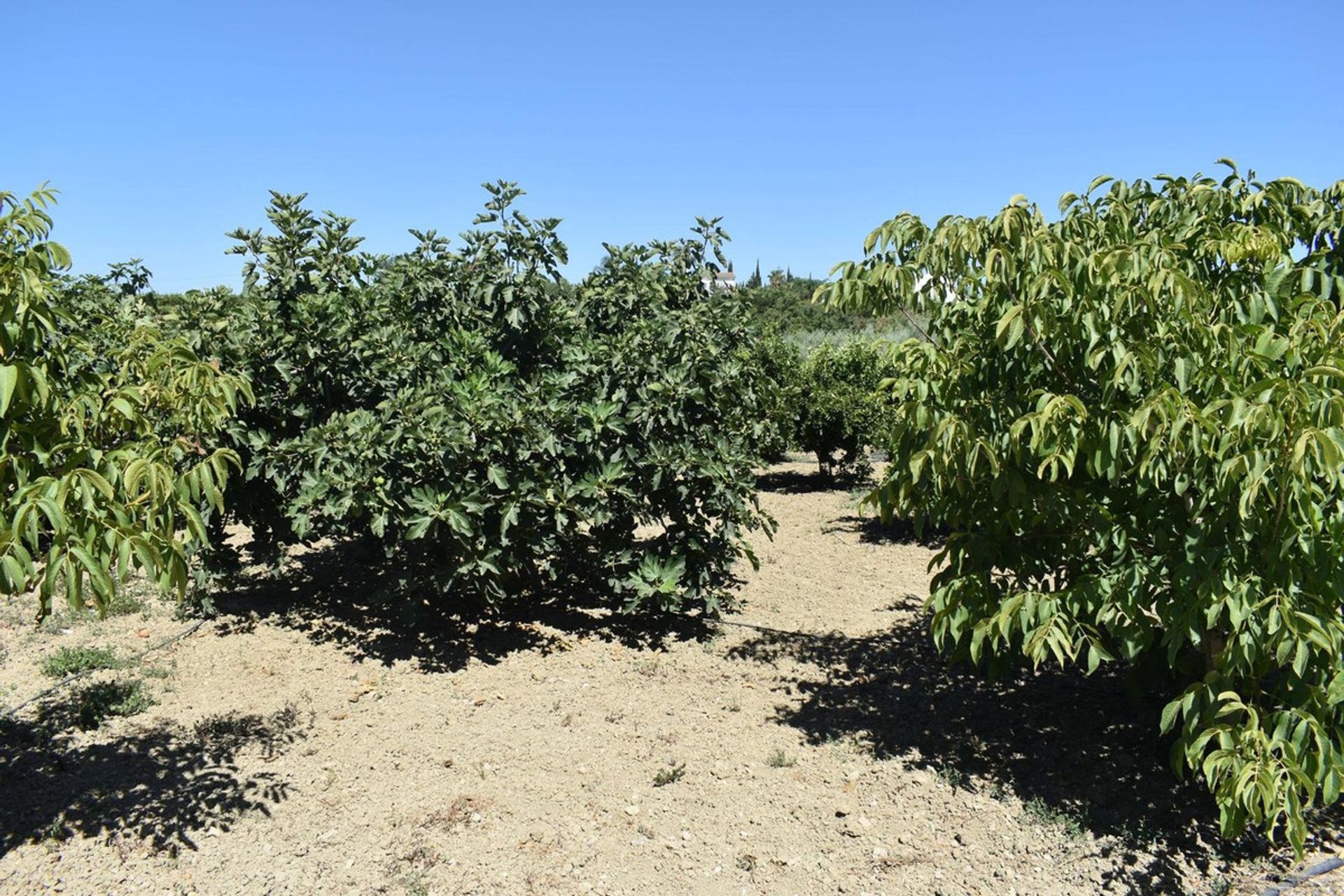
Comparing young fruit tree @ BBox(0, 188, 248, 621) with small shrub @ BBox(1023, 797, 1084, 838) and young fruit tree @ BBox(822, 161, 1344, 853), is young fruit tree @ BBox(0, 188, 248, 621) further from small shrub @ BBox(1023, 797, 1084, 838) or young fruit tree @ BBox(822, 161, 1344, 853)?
small shrub @ BBox(1023, 797, 1084, 838)

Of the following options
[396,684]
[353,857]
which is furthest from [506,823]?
[396,684]

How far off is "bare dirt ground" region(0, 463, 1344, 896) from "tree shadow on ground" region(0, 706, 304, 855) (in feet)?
0.04

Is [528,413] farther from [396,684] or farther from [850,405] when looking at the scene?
[850,405]

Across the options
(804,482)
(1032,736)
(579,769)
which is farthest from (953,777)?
(804,482)

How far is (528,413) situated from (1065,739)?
137 inches

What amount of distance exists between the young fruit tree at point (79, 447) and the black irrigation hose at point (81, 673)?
2361 millimetres

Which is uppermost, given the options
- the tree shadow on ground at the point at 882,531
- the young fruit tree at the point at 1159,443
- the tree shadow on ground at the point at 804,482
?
the young fruit tree at the point at 1159,443

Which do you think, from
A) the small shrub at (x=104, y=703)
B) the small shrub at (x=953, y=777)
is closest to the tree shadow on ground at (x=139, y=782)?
the small shrub at (x=104, y=703)

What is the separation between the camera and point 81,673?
5.41 m

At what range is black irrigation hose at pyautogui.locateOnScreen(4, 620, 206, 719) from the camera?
16.1ft

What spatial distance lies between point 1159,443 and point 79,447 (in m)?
3.44

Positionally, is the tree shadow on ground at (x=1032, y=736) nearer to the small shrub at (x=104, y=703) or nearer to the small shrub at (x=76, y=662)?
the small shrub at (x=104, y=703)

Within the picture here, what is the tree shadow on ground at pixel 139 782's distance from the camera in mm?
3766

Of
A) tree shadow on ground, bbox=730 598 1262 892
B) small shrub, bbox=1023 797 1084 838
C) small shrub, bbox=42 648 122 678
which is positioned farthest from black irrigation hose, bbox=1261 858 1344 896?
small shrub, bbox=42 648 122 678
